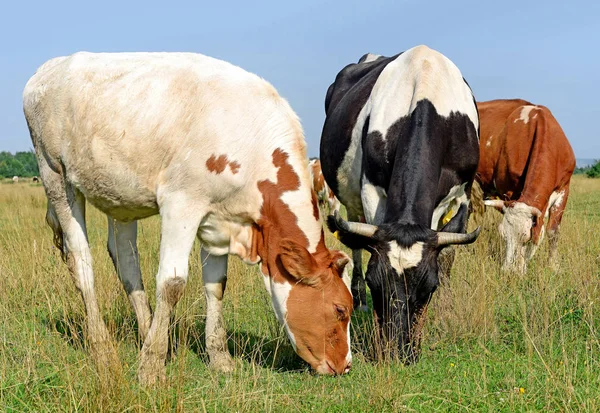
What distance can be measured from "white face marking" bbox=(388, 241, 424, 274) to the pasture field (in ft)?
2.14

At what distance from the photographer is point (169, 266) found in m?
4.73

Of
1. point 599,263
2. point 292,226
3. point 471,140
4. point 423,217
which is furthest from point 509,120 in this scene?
point 292,226

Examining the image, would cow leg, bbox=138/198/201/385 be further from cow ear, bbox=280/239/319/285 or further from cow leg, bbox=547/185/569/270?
cow leg, bbox=547/185/569/270

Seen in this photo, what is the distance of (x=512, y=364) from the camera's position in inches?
187

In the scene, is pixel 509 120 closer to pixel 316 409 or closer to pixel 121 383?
pixel 316 409

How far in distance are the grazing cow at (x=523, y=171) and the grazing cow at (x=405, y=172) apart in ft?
7.41

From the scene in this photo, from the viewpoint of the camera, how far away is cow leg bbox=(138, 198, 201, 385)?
4617mm

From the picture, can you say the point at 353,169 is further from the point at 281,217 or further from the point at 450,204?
the point at 281,217

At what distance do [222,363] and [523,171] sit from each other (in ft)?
21.2

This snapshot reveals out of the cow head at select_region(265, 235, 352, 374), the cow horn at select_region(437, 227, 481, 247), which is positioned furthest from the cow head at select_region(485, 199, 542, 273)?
the cow head at select_region(265, 235, 352, 374)

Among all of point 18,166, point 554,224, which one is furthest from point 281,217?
point 18,166

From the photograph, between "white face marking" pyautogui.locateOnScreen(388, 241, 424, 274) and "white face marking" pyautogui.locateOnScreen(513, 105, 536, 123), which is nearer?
"white face marking" pyautogui.locateOnScreen(388, 241, 424, 274)

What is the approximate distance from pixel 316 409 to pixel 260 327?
1.95 metres

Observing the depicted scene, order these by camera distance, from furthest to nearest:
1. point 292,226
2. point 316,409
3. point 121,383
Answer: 1. point 292,226
2. point 316,409
3. point 121,383
